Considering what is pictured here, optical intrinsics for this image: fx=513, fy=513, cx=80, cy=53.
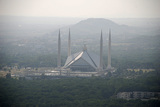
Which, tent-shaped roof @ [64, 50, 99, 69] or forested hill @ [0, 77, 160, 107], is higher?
tent-shaped roof @ [64, 50, 99, 69]

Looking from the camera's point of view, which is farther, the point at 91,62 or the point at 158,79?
the point at 91,62

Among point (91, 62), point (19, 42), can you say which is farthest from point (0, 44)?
point (91, 62)

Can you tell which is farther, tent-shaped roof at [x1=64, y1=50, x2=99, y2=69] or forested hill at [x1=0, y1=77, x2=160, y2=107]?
tent-shaped roof at [x1=64, y1=50, x2=99, y2=69]

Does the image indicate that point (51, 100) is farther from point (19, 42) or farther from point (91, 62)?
point (19, 42)

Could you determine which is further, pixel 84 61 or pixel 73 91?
pixel 84 61

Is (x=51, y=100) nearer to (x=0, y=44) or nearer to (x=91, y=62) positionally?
(x=91, y=62)

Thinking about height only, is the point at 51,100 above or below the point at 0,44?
below

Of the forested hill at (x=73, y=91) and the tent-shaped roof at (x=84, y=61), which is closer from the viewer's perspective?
the forested hill at (x=73, y=91)

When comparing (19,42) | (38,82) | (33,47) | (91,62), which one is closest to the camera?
(38,82)

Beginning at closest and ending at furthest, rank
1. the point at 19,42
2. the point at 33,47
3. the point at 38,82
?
1. the point at 38,82
2. the point at 33,47
3. the point at 19,42

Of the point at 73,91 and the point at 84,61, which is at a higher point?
the point at 84,61

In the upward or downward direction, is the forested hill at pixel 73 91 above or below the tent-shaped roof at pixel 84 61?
below
